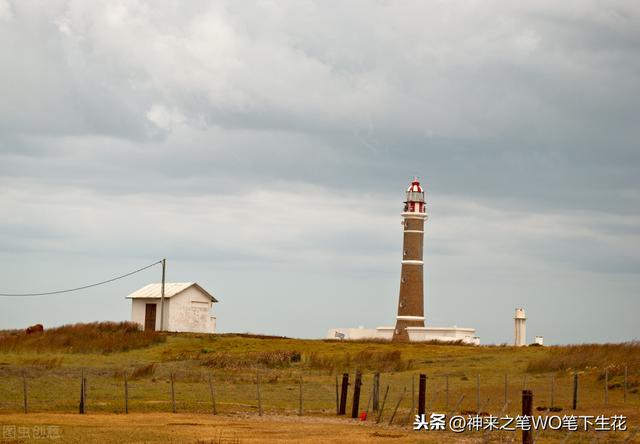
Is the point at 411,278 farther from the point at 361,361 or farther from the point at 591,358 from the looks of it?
the point at 591,358

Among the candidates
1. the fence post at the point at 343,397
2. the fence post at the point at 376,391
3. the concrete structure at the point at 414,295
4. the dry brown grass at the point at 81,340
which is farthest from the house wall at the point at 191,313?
the fence post at the point at 376,391

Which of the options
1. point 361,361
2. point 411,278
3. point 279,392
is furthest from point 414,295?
point 279,392

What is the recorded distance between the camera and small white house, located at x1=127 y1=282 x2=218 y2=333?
7312 cm

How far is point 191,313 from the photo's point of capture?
74.6m

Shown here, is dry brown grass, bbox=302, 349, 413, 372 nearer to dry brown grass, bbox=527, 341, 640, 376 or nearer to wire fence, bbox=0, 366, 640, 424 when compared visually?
wire fence, bbox=0, 366, 640, 424

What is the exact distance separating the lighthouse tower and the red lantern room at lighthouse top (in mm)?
335

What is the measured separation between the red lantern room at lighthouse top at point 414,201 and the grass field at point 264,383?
15.0m

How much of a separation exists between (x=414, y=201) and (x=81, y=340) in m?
28.1

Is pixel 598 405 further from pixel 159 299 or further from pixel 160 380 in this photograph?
pixel 159 299

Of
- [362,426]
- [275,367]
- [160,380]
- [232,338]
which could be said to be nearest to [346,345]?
[232,338]

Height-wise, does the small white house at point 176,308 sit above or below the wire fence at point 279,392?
above

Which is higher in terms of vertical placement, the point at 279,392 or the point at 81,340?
the point at 81,340

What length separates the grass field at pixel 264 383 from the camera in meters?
31.0

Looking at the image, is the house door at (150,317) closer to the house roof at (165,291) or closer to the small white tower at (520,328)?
the house roof at (165,291)
